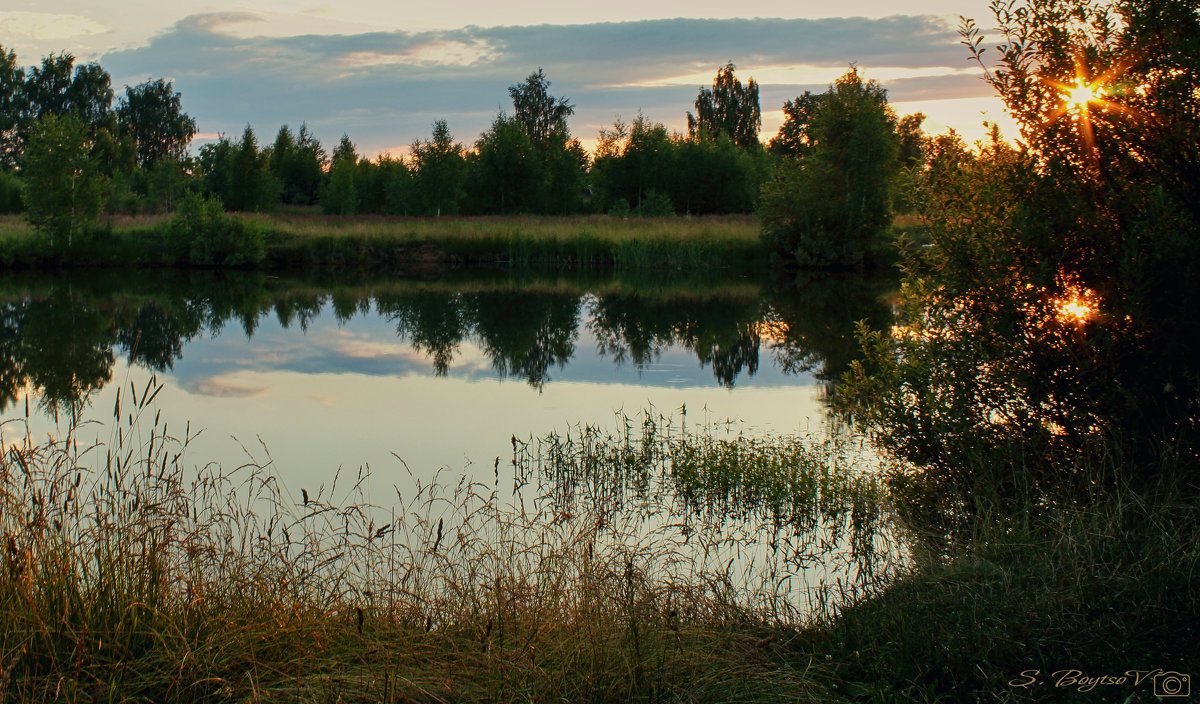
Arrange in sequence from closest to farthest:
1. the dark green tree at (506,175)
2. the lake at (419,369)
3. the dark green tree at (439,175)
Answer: the lake at (419,369) < the dark green tree at (439,175) < the dark green tree at (506,175)

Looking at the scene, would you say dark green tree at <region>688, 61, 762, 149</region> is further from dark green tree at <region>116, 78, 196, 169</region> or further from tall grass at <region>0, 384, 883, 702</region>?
tall grass at <region>0, 384, 883, 702</region>

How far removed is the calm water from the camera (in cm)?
966

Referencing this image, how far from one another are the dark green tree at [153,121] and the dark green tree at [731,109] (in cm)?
4364

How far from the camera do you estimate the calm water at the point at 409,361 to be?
9664 millimetres

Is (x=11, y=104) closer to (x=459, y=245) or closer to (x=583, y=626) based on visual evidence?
(x=459, y=245)

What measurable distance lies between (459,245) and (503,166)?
13.6 metres

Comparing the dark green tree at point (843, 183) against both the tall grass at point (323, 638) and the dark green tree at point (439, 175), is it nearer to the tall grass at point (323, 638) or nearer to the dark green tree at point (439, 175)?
the dark green tree at point (439, 175)

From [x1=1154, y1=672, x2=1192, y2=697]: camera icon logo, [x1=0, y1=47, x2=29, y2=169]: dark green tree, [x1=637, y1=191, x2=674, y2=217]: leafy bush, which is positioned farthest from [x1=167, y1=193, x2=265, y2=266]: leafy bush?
[x1=0, y1=47, x2=29, y2=169]: dark green tree

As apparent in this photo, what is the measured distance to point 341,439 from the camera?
9.43 m

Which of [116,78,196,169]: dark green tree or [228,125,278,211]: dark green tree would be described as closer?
[228,125,278,211]: dark green tree

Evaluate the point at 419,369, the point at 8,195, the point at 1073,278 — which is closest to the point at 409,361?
the point at 419,369

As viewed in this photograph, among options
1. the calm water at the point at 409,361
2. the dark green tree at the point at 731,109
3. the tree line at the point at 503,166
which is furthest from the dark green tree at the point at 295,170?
the calm water at the point at 409,361

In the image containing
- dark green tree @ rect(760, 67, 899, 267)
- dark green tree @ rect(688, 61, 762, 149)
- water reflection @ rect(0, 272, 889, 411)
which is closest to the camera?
water reflection @ rect(0, 272, 889, 411)

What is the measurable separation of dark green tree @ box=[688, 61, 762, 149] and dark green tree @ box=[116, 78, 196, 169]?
43.6 m
